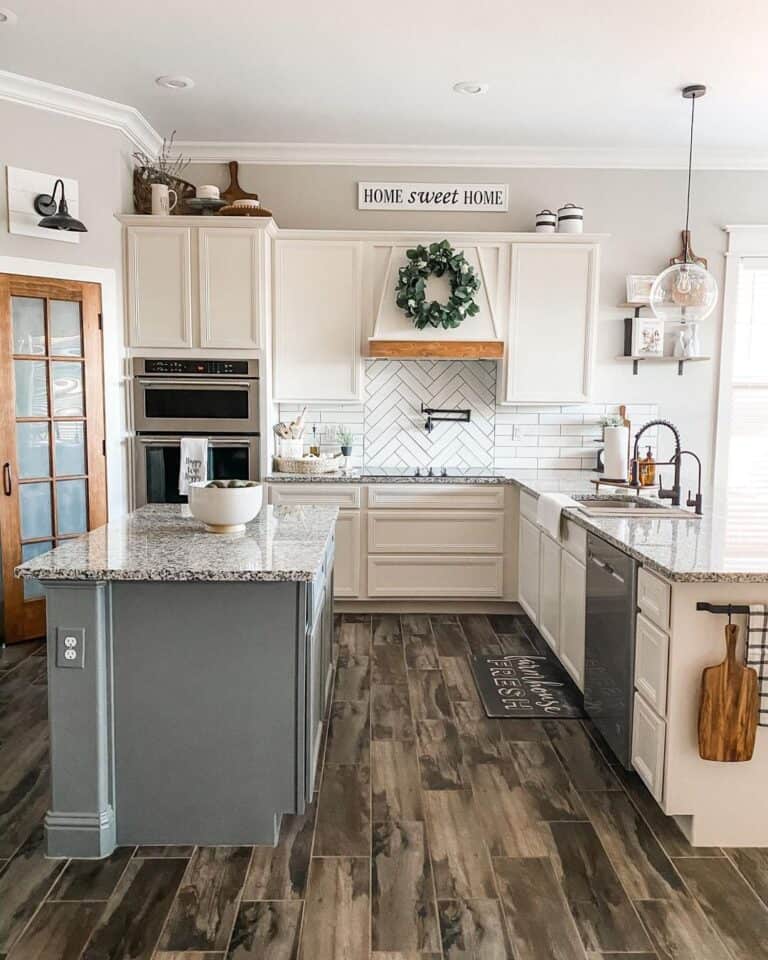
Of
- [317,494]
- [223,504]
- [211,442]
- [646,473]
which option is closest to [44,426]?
[211,442]

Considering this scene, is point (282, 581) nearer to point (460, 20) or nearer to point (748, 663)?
point (748, 663)

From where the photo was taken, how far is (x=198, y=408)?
4.64m

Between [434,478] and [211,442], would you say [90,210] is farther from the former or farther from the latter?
[434,478]

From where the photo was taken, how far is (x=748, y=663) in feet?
7.46

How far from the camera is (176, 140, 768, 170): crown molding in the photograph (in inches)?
196

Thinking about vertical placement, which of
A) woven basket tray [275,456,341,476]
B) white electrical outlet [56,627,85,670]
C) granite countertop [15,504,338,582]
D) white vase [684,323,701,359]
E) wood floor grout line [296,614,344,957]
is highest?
white vase [684,323,701,359]

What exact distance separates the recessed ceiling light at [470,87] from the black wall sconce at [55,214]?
2.11 m

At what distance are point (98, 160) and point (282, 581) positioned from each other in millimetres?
3364

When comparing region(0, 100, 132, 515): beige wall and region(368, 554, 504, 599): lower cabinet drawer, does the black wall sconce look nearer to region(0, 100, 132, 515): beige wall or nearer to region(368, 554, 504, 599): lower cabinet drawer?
region(0, 100, 132, 515): beige wall

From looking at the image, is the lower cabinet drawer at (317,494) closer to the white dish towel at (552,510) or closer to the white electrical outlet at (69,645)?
the white dish towel at (552,510)

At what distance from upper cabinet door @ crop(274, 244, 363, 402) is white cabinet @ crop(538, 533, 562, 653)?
5.48 feet

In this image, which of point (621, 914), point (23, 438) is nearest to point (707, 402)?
point (621, 914)

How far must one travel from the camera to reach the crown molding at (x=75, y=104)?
399 centimetres

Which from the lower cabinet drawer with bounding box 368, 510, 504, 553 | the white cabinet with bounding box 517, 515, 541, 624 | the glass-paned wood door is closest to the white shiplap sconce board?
the glass-paned wood door
